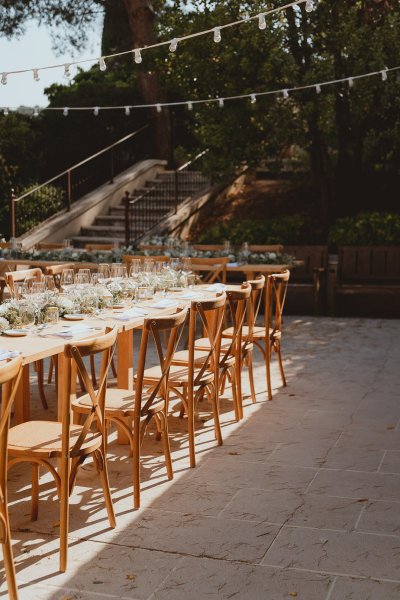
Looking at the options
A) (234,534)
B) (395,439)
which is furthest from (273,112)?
(234,534)

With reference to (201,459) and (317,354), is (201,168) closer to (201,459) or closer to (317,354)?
(317,354)

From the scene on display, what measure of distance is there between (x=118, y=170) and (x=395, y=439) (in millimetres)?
14759

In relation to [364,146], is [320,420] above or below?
below

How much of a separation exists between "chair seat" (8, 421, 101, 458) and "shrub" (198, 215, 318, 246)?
9777 mm

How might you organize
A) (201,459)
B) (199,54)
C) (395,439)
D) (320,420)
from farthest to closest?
(199,54) → (320,420) → (395,439) → (201,459)

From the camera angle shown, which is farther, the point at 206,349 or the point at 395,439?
the point at 206,349

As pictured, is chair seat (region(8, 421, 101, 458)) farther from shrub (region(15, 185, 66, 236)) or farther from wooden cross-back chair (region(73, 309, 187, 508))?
shrub (region(15, 185, 66, 236))

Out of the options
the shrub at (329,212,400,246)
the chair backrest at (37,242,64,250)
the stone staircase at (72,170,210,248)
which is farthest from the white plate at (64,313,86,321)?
the stone staircase at (72,170,210,248)

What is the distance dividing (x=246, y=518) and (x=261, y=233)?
9.99m

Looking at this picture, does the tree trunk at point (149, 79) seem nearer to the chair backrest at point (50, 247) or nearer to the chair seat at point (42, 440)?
the chair backrest at point (50, 247)

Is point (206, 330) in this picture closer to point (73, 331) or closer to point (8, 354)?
point (73, 331)

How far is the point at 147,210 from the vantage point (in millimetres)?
17312

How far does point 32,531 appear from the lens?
4156 mm

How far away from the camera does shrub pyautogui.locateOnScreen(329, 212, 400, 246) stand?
12984 mm
